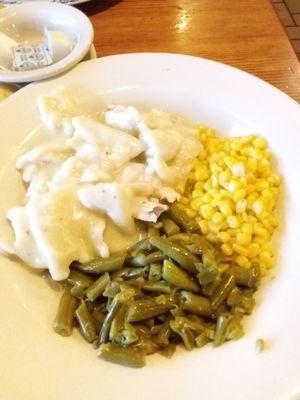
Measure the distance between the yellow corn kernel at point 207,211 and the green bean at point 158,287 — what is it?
14.1 inches

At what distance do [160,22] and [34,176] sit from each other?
1.24 meters

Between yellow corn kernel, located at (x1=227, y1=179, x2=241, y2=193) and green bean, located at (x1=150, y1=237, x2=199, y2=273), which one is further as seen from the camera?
yellow corn kernel, located at (x1=227, y1=179, x2=241, y2=193)

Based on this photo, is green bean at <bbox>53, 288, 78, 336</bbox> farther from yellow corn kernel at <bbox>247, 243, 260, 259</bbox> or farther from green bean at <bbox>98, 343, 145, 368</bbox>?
yellow corn kernel at <bbox>247, 243, 260, 259</bbox>

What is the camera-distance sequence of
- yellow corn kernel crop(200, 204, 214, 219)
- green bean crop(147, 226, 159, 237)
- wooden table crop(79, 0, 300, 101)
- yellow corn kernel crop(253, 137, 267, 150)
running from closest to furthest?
green bean crop(147, 226, 159, 237) < yellow corn kernel crop(200, 204, 214, 219) < yellow corn kernel crop(253, 137, 267, 150) < wooden table crop(79, 0, 300, 101)

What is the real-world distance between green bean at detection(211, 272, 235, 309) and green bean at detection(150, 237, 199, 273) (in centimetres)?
10

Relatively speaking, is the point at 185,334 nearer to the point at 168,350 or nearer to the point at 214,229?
the point at 168,350

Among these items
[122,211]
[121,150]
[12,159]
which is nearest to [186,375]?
[122,211]

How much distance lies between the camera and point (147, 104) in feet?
7.59

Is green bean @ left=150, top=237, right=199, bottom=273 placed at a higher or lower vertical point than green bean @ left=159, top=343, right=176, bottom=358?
higher

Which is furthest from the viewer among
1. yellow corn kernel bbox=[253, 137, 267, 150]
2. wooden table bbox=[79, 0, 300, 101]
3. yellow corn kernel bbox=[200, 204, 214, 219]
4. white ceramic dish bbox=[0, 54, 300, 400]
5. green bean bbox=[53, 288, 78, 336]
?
wooden table bbox=[79, 0, 300, 101]

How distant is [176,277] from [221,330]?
221 millimetres

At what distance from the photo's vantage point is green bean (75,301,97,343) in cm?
168

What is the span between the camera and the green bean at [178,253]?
5.74 ft

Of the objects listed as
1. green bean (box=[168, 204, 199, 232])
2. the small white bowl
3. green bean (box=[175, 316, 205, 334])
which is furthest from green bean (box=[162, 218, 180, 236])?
the small white bowl
